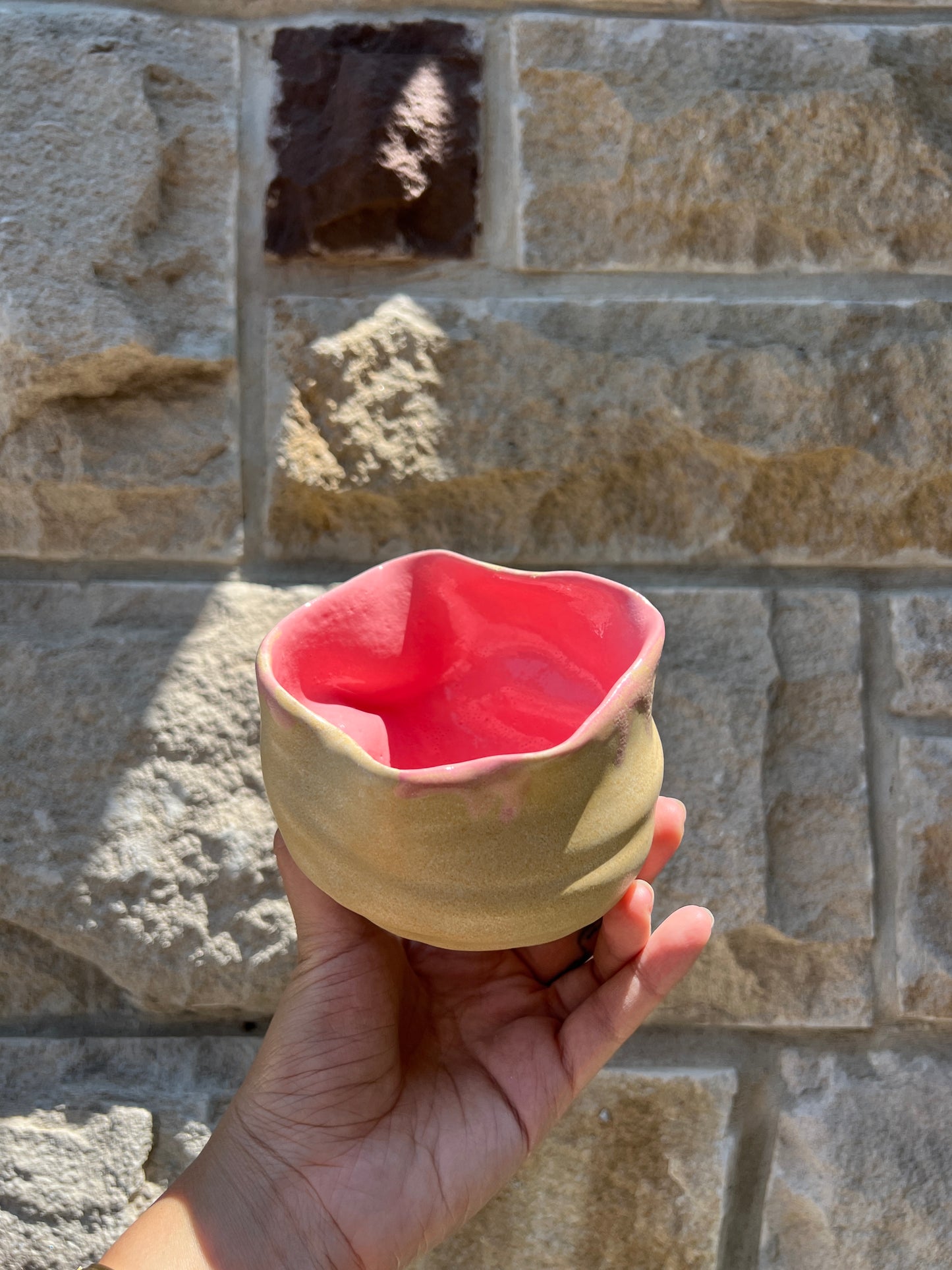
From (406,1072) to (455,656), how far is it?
0.32m

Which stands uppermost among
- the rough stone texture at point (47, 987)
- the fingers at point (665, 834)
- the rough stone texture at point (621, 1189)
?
the fingers at point (665, 834)

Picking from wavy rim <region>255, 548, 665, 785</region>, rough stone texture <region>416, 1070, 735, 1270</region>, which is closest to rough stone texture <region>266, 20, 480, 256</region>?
wavy rim <region>255, 548, 665, 785</region>

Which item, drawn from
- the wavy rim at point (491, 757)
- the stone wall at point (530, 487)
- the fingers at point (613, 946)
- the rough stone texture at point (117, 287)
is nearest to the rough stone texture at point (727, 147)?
the stone wall at point (530, 487)

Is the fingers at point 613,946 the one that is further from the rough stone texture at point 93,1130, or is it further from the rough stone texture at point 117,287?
the rough stone texture at point 117,287

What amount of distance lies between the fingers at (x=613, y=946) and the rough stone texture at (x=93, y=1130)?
303 mm

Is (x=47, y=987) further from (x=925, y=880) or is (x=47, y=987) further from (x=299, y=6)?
(x=299, y=6)

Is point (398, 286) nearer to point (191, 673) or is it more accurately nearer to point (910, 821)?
point (191, 673)

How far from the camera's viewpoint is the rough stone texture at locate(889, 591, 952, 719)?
1022 mm

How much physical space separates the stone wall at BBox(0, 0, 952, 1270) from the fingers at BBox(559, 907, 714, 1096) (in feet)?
0.51

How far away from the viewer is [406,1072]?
33.4 inches

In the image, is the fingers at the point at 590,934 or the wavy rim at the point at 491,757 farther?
the fingers at the point at 590,934

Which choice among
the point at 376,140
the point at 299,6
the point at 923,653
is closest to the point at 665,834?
the point at 923,653

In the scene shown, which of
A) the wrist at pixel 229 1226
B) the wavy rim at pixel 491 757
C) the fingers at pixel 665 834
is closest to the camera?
the wavy rim at pixel 491 757

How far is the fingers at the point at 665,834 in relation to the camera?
89 centimetres
